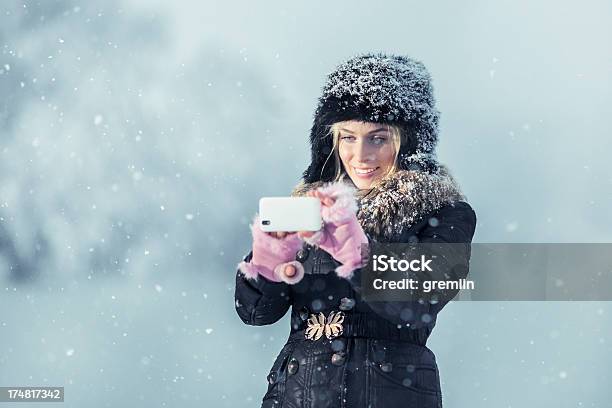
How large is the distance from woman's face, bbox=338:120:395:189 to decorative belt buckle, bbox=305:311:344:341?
0.54 meters

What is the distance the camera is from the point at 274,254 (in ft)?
6.49

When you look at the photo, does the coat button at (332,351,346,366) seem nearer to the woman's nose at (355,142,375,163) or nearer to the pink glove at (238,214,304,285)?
the pink glove at (238,214,304,285)

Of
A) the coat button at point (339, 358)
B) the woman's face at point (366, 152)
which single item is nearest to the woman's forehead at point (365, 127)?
the woman's face at point (366, 152)

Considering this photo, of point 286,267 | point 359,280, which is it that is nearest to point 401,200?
point 359,280

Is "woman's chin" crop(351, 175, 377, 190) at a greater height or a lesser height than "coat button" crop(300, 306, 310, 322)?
greater

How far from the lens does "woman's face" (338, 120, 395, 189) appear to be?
257 cm

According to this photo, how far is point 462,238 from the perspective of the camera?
7.43 feet

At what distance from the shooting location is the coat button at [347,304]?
7.07ft

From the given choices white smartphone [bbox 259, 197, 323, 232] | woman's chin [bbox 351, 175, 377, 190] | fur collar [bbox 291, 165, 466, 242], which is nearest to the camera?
white smartphone [bbox 259, 197, 323, 232]

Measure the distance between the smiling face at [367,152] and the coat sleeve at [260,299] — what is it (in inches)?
21.3

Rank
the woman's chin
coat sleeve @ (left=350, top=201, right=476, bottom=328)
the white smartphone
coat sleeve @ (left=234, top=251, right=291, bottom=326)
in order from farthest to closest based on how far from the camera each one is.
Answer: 1. the woman's chin
2. coat sleeve @ (left=234, top=251, right=291, bottom=326)
3. coat sleeve @ (left=350, top=201, right=476, bottom=328)
4. the white smartphone

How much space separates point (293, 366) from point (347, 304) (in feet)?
0.74

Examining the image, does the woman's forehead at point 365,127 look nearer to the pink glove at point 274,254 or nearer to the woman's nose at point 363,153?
the woman's nose at point 363,153

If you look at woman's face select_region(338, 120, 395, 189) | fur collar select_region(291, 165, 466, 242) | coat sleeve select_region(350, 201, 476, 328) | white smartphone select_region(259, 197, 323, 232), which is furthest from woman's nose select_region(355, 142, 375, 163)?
white smartphone select_region(259, 197, 323, 232)
